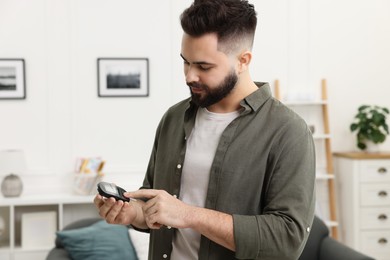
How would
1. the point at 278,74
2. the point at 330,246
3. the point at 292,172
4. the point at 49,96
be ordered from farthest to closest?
1. the point at 278,74
2. the point at 49,96
3. the point at 330,246
4. the point at 292,172

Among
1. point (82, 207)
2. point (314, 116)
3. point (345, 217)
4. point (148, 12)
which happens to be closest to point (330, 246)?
point (345, 217)

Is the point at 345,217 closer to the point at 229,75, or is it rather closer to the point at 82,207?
the point at 82,207

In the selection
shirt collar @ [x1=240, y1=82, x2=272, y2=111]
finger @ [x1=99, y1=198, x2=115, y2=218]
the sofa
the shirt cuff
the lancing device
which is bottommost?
the sofa

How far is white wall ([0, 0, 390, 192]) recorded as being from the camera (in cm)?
453

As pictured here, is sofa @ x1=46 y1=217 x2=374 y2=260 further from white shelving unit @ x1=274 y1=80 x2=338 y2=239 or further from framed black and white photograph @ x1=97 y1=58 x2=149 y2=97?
framed black and white photograph @ x1=97 y1=58 x2=149 y2=97

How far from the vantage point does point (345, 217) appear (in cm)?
493

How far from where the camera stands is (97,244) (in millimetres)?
3695

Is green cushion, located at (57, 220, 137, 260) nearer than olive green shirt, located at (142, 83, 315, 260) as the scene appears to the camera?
No

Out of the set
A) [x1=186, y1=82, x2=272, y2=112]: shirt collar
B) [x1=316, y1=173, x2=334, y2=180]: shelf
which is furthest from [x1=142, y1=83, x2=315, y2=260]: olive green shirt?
[x1=316, y1=173, x2=334, y2=180]: shelf

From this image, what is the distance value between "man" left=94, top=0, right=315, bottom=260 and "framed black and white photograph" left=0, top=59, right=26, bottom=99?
314 centimetres

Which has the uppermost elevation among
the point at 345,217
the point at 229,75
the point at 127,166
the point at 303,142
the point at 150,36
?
the point at 150,36

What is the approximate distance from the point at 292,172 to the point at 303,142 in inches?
3.8

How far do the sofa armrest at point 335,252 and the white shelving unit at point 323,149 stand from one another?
1.00 meters

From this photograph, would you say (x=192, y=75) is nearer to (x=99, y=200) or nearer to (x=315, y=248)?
(x=99, y=200)
